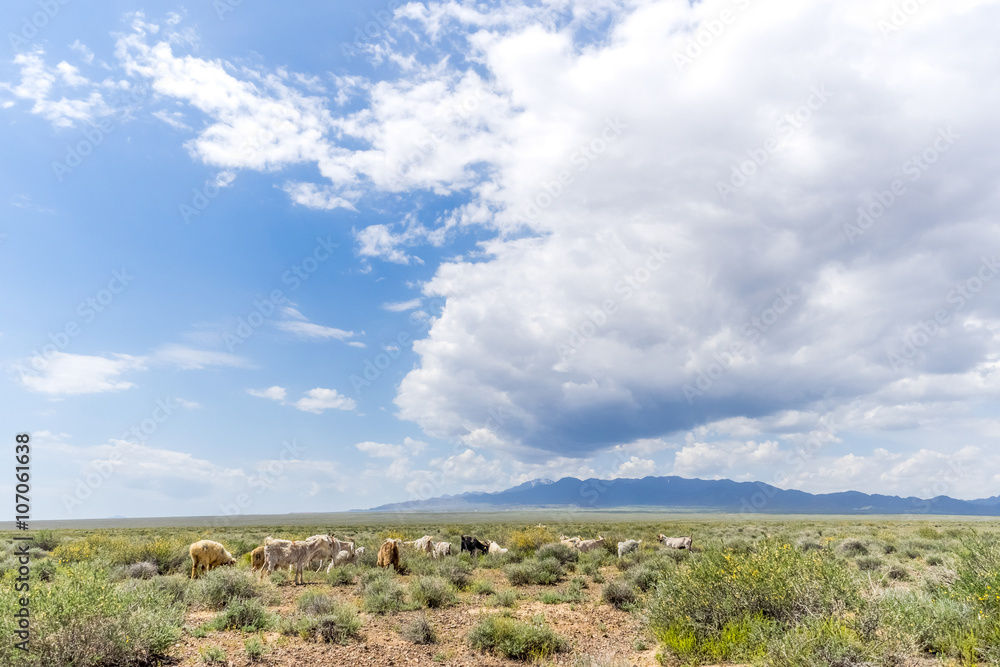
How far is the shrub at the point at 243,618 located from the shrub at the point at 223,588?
4.85 ft

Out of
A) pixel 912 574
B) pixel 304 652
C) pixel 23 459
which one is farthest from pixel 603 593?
pixel 23 459

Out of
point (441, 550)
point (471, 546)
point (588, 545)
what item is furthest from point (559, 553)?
point (441, 550)

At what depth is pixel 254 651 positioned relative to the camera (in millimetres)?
8594

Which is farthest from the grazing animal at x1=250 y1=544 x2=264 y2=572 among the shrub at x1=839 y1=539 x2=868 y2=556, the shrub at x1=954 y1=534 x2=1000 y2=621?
the shrub at x1=839 y1=539 x2=868 y2=556

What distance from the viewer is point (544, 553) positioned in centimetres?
2086

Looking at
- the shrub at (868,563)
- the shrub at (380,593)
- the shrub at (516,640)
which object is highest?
the shrub at (516,640)

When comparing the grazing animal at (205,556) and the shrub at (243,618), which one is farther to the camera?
the grazing animal at (205,556)

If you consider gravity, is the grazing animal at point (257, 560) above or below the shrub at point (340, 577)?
above

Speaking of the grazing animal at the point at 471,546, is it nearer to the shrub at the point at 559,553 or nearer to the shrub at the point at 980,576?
the shrub at the point at 559,553

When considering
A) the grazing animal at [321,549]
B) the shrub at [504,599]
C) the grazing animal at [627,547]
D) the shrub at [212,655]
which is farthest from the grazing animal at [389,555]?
the shrub at [212,655]

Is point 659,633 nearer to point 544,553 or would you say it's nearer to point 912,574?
point 912,574

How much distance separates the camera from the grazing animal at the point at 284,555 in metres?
16.6

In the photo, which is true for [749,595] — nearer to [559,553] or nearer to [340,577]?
[340,577]

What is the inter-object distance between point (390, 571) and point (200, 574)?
554 centimetres
